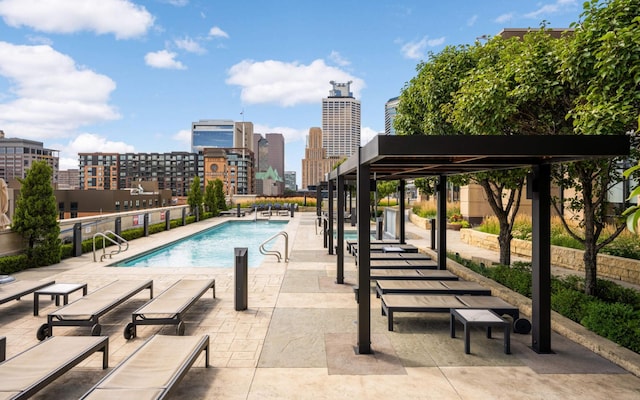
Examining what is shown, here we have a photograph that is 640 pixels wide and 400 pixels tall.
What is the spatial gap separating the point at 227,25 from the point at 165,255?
2610 inches

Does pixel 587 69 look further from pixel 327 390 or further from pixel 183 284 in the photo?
pixel 183 284

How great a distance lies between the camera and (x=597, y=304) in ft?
20.0

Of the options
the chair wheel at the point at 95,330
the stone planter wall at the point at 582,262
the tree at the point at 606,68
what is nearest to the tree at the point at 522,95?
the tree at the point at 606,68

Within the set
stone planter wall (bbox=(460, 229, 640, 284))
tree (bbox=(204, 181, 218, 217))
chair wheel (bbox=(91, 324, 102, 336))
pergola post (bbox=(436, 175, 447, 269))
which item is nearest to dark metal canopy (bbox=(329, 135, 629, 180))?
chair wheel (bbox=(91, 324, 102, 336))

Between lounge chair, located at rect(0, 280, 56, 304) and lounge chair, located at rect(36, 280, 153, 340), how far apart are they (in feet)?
3.35

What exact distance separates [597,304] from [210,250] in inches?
589

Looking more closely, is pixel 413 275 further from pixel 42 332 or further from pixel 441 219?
pixel 42 332

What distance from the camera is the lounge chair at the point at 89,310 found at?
5875mm

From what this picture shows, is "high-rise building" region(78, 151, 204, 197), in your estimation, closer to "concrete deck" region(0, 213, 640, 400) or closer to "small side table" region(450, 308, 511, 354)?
"concrete deck" region(0, 213, 640, 400)

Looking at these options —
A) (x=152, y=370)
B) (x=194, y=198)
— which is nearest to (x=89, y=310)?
(x=152, y=370)

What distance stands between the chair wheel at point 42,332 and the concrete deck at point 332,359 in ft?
0.51

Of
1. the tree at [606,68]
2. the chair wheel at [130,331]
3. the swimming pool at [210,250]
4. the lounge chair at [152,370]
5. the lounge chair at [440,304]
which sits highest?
the tree at [606,68]

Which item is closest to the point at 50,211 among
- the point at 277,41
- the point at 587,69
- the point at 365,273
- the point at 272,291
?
the point at 272,291

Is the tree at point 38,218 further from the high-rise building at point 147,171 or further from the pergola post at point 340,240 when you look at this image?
the high-rise building at point 147,171
